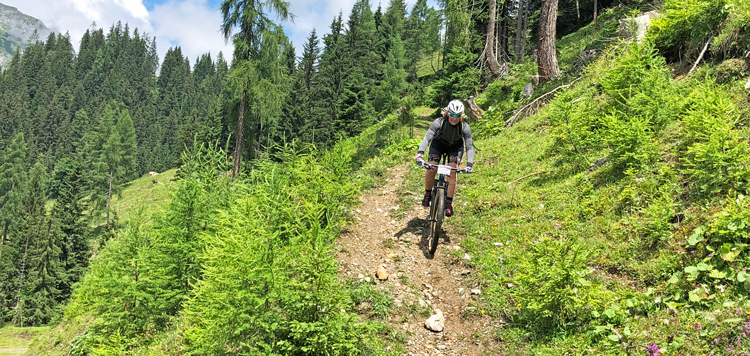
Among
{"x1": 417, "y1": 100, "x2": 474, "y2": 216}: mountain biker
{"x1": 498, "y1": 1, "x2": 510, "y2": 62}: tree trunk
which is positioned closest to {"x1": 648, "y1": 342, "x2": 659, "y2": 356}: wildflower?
{"x1": 417, "y1": 100, "x2": 474, "y2": 216}: mountain biker

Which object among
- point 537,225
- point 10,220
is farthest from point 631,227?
point 10,220

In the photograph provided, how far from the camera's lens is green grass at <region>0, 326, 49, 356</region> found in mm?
26969

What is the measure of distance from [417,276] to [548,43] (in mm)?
9704

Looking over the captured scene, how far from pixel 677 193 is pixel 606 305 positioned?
2166 millimetres

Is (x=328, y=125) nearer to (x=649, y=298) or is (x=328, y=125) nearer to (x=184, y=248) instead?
(x=184, y=248)

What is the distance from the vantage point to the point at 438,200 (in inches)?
245

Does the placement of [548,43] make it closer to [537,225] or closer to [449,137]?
[449,137]

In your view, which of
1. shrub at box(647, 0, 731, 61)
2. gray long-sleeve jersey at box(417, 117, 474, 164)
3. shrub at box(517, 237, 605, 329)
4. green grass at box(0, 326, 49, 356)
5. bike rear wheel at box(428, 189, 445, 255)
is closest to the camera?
shrub at box(517, 237, 605, 329)

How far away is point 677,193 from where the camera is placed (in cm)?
496

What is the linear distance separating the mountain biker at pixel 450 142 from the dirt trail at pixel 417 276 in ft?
2.98

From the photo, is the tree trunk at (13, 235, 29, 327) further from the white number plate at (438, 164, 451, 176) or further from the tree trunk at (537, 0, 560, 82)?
the tree trunk at (537, 0, 560, 82)

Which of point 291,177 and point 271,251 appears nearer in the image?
point 271,251

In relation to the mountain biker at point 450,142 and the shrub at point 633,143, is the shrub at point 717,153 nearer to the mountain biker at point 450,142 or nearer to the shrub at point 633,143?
the shrub at point 633,143

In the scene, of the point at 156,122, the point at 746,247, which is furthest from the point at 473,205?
the point at 156,122
